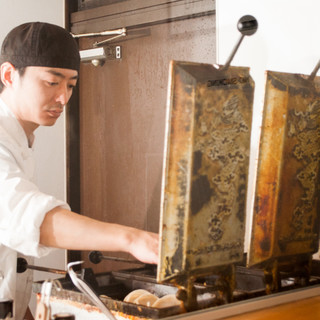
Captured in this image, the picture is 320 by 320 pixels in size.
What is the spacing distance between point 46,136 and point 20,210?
14 cm

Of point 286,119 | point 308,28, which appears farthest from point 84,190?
point 308,28

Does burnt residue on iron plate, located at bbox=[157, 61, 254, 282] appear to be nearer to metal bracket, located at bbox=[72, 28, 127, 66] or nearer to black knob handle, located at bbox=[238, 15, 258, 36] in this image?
black knob handle, located at bbox=[238, 15, 258, 36]

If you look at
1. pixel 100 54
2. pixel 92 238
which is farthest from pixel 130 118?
pixel 92 238

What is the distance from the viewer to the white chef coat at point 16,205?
0.78 meters

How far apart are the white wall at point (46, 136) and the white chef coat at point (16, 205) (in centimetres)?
2

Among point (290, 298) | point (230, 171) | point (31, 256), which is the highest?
point (230, 171)

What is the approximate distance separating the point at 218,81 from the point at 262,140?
150 mm

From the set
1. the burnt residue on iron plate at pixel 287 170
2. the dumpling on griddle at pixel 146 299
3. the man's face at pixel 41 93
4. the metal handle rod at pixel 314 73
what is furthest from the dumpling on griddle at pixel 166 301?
the metal handle rod at pixel 314 73

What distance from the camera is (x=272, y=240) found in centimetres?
94

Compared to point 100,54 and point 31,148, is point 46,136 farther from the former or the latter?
point 100,54

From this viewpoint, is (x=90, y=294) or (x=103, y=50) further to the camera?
(x=103, y=50)

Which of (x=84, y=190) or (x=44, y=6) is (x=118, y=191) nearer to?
(x=84, y=190)

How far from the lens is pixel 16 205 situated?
0.79 metres

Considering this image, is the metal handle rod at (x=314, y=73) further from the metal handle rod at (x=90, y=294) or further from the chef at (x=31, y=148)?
the metal handle rod at (x=90, y=294)
